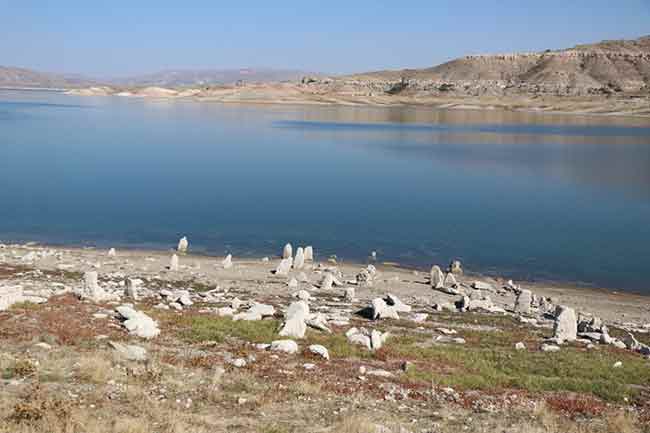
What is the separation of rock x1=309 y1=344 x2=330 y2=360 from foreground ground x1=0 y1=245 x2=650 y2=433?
0.22 m

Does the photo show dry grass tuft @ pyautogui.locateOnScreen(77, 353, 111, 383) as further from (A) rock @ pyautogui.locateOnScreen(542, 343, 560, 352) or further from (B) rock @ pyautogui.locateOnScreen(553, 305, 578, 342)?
(B) rock @ pyautogui.locateOnScreen(553, 305, 578, 342)

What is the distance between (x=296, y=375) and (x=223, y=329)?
9.98 feet

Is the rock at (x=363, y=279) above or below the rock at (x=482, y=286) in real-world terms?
above

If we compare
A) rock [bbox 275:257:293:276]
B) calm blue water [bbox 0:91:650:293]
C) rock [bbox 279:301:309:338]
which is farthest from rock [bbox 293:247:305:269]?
rock [bbox 279:301:309:338]

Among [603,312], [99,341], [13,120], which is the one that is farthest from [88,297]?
[13,120]

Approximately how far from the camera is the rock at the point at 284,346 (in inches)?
476

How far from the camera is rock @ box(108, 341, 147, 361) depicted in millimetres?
10977

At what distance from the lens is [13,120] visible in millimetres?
93188

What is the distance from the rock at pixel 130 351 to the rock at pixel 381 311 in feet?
22.1

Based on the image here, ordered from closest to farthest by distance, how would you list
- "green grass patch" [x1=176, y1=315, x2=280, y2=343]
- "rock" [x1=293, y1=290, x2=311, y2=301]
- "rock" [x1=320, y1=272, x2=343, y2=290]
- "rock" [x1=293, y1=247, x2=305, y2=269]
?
"green grass patch" [x1=176, y1=315, x2=280, y2=343], "rock" [x1=293, y1=290, x2=311, y2=301], "rock" [x1=320, y1=272, x2=343, y2=290], "rock" [x1=293, y1=247, x2=305, y2=269]

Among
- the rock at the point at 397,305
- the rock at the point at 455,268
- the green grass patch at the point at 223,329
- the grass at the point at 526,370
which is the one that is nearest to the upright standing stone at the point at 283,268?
the rock at the point at 397,305

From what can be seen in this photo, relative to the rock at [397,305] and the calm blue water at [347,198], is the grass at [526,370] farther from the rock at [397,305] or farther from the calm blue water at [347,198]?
the calm blue water at [347,198]

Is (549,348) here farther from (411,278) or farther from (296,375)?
(411,278)

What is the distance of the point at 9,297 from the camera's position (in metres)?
14.1
